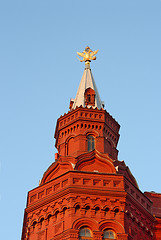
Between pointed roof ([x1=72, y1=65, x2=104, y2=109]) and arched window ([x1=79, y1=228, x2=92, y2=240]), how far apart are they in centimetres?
1356

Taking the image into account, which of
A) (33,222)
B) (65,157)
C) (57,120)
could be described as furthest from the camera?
(57,120)

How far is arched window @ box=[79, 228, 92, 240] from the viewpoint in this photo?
109 feet

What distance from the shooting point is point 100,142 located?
41500mm

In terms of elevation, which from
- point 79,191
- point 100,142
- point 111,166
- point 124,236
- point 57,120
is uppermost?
point 57,120

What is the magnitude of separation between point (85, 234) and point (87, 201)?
88.1 inches

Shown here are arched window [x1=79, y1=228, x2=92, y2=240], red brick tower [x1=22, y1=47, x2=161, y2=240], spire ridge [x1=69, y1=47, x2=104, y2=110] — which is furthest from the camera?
spire ridge [x1=69, y1=47, x2=104, y2=110]

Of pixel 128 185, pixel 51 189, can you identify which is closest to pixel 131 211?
pixel 128 185

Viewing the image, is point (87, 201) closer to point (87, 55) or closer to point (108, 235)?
point (108, 235)

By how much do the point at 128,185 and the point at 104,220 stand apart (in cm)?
346

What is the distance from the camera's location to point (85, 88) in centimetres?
4619

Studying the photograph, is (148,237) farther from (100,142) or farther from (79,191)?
(100,142)

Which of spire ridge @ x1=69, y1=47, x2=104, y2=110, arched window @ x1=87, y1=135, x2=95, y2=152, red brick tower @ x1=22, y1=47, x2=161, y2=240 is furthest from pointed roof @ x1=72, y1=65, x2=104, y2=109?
red brick tower @ x1=22, y1=47, x2=161, y2=240

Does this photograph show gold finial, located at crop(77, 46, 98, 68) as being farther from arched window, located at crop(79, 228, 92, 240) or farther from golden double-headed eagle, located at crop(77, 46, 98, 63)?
arched window, located at crop(79, 228, 92, 240)

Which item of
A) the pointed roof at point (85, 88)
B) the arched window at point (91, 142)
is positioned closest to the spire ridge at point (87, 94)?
the pointed roof at point (85, 88)
